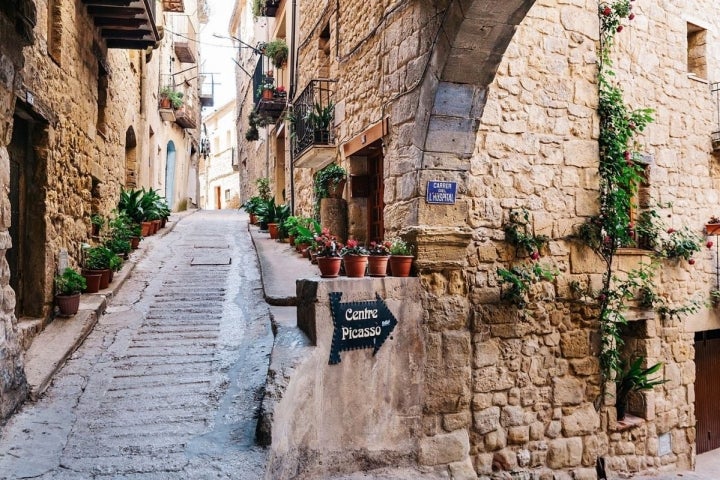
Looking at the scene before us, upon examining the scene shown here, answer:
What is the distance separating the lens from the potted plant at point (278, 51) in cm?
1168

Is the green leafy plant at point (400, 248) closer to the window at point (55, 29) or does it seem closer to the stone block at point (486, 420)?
the stone block at point (486, 420)

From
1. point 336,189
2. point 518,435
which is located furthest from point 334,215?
point 518,435

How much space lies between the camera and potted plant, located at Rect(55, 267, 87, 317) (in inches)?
195

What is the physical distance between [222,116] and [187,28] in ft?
44.6

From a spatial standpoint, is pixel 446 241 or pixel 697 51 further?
pixel 697 51

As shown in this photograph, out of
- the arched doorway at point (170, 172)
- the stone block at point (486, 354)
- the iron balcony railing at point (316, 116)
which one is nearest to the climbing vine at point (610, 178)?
the stone block at point (486, 354)


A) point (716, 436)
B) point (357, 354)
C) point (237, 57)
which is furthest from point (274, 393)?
point (237, 57)

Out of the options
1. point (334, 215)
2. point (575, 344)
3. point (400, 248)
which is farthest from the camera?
point (334, 215)

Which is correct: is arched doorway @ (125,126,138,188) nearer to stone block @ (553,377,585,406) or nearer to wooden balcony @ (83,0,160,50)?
wooden balcony @ (83,0,160,50)

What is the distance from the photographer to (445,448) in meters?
4.41

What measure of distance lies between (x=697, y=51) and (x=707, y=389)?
5066 millimetres

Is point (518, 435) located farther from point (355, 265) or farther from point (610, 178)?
point (610, 178)

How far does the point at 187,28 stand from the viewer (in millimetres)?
17719

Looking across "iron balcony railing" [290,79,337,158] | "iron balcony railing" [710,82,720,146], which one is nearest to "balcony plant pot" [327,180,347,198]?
"iron balcony railing" [290,79,337,158]
